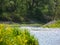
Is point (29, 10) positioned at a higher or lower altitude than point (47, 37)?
lower

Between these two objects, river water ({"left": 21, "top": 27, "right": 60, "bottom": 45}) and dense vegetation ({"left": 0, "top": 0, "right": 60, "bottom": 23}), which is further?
dense vegetation ({"left": 0, "top": 0, "right": 60, "bottom": 23})

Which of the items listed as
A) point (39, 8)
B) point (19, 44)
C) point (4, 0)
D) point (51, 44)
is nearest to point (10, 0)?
point (4, 0)

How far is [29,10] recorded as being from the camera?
58.1 metres

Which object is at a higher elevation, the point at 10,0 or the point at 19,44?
the point at 19,44

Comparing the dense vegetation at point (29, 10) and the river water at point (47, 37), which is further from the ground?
the river water at point (47, 37)

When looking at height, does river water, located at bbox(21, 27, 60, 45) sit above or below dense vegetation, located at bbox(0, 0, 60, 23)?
above

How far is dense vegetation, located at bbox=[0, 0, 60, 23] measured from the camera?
5284 centimetres

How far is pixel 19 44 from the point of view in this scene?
7.18 m

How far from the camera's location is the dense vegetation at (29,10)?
52844 millimetres

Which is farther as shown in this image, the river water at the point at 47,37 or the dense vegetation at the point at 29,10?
the dense vegetation at the point at 29,10

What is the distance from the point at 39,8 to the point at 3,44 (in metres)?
51.7

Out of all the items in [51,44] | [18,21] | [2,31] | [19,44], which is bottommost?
[18,21]

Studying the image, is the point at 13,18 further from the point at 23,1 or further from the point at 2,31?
the point at 2,31

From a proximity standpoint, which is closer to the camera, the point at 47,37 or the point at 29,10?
the point at 47,37
